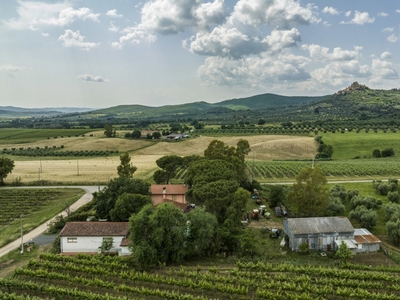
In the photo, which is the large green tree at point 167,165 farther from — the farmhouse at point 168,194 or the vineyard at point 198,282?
the vineyard at point 198,282

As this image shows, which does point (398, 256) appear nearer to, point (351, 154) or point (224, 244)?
point (224, 244)

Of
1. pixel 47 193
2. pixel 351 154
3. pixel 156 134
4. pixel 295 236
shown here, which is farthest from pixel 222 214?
pixel 156 134

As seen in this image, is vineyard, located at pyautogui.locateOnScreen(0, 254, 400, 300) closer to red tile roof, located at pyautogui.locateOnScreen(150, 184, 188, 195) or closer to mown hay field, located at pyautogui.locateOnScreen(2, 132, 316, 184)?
red tile roof, located at pyautogui.locateOnScreen(150, 184, 188, 195)

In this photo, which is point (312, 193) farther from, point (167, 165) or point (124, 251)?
point (167, 165)

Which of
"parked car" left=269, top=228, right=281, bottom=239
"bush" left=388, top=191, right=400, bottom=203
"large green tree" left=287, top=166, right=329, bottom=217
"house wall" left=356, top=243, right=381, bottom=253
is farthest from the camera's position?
"bush" left=388, top=191, right=400, bottom=203

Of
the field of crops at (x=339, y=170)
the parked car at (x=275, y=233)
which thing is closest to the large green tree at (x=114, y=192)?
the parked car at (x=275, y=233)

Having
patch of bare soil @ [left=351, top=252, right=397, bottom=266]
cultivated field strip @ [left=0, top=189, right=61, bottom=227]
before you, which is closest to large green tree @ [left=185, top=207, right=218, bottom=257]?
patch of bare soil @ [left=351, top=252, right=397, bottom=266]

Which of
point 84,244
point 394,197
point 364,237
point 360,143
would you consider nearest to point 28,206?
point 84,244
